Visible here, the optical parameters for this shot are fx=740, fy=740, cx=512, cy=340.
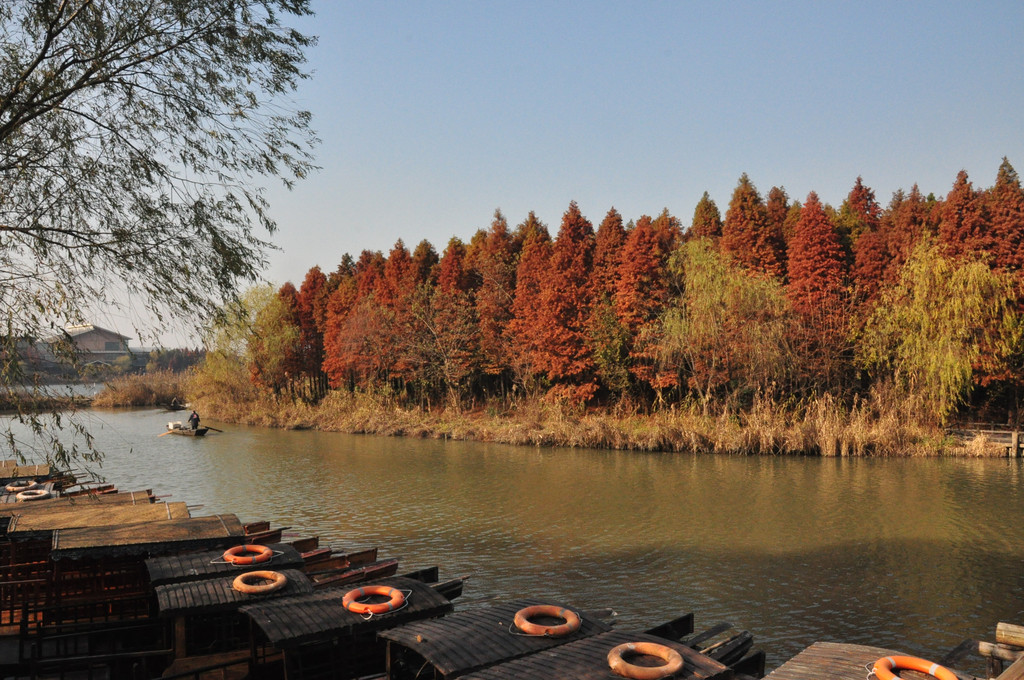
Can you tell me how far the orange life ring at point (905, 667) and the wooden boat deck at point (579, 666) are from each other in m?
0.20

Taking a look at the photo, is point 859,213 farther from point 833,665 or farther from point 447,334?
point 833,665

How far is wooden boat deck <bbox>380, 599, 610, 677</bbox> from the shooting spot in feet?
21.7

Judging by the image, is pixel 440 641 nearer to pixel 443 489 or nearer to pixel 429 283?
pixel 443 489

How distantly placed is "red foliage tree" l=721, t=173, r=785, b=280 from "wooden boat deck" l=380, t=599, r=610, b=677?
31202 millimetres

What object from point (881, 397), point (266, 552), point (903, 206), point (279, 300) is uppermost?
point (903, 206)

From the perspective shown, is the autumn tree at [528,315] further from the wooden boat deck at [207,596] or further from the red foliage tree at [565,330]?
the wooden boat deck at [207,596]

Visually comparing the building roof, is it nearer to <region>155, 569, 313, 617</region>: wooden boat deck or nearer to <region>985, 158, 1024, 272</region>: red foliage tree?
<region>155, 569, 313, 617</region>: wooden boat deck

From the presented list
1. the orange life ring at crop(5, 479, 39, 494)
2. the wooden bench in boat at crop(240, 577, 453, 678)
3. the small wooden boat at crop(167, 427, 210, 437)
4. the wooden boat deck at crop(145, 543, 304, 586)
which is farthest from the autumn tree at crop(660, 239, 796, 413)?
the wooden bench in boat at crop(240, 577, 453, 678)

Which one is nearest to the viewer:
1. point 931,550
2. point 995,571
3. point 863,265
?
point 995,571

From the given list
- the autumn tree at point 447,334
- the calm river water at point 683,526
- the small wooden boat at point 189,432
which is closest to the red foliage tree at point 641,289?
the calm river water at point 683,526

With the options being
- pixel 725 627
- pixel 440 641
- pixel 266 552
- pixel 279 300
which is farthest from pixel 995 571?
pixel 279 300

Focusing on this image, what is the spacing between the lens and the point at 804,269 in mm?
33031

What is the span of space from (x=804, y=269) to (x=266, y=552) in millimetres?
29092

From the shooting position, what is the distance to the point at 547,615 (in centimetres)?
760
